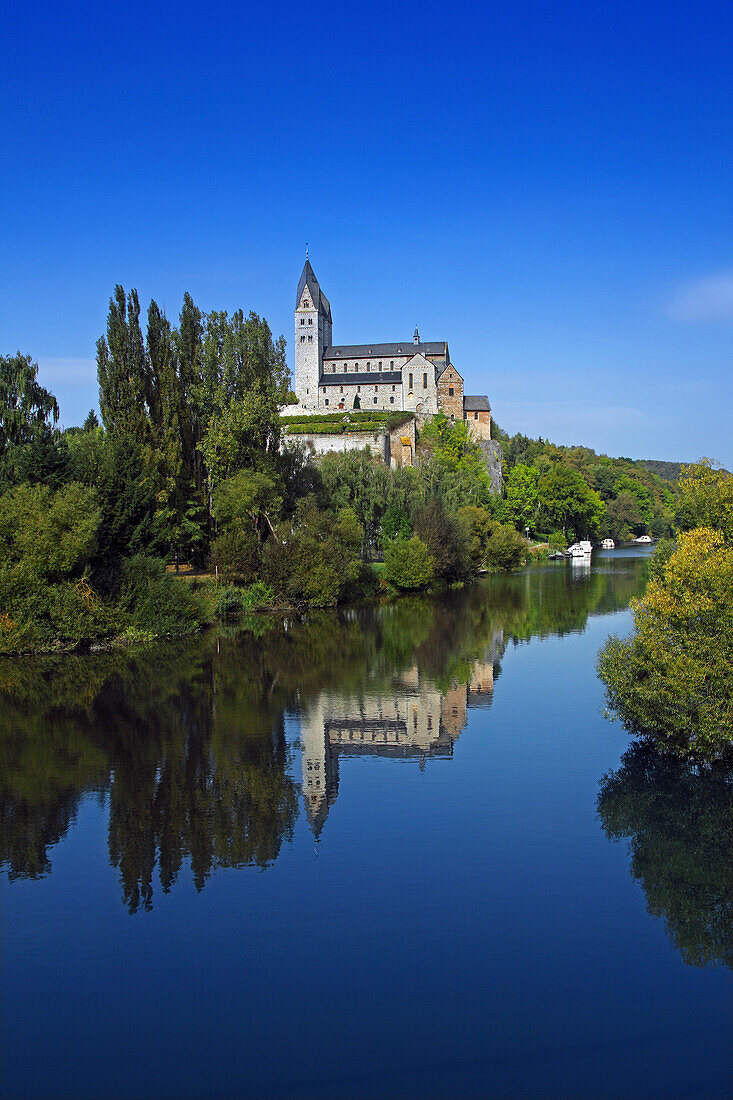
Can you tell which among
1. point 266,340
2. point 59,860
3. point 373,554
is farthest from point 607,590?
point 59,860

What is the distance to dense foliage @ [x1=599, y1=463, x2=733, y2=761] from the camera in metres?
10.6

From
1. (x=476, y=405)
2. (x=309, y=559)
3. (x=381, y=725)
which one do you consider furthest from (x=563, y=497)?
(x=381, y=725)

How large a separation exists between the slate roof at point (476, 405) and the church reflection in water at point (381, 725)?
40763 mm

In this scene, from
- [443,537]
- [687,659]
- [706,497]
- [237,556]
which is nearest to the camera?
[687,659]

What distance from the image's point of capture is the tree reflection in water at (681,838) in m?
7.94

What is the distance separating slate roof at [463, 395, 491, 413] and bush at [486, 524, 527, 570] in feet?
45.2

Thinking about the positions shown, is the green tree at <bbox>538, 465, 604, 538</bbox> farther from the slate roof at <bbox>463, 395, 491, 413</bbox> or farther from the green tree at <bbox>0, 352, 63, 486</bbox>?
the green tree at <bbox>0, 352, 63, 486</bbox>

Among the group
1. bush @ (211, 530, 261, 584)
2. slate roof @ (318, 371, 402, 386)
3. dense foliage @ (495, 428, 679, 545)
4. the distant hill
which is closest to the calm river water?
bush @ (211, 530, 261, 584)

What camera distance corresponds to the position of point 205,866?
919 centimetres

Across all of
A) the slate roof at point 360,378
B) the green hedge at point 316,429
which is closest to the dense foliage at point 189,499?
the green hedge at point 316,429

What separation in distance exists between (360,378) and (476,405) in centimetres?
958

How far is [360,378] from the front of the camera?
204 ft

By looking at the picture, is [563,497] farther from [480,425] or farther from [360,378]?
[360,378]

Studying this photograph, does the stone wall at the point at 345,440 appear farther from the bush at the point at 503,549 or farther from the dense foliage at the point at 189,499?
the bush at the point at 503,549
